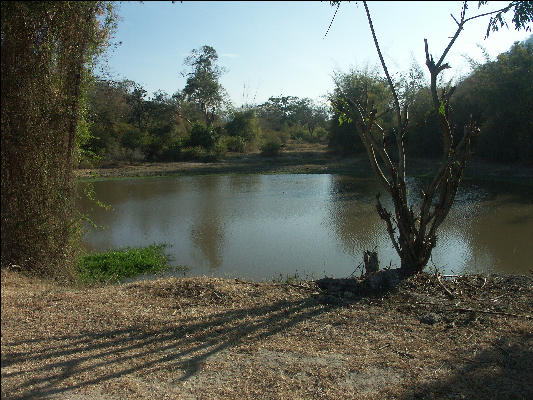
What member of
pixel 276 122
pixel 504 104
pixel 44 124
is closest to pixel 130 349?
pixel 44 124

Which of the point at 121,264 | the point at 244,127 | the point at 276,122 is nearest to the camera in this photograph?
the point at 121,264

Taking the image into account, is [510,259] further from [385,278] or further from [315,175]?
[315,175]

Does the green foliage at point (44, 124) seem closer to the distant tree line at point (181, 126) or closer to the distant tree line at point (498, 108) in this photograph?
the distant tree line at point (498, 108)

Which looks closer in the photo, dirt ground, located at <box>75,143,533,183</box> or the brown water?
the brown water

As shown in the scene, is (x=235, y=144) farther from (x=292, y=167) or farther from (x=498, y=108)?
(x=498, y=108)

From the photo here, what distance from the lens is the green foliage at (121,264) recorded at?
6996 millimetres

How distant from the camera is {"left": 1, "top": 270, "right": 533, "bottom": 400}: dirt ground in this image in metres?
2.93

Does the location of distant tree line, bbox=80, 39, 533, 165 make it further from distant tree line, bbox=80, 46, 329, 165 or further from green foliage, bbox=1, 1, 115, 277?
green foliage, bbox=1, 1, 115, 277

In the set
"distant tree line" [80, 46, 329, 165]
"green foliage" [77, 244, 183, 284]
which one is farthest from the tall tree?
"green foliage" [77, 244, 183, 284]

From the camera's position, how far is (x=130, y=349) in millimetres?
3414

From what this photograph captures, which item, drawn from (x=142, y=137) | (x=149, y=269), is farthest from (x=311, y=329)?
(x=142, y=137)

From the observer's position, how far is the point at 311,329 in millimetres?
3861

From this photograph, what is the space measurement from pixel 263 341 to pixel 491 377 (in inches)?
61.6

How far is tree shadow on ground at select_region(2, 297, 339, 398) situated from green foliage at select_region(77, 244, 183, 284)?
10.2ft
